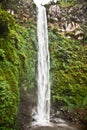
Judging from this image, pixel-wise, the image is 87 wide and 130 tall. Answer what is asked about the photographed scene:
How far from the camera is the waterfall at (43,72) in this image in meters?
13.0

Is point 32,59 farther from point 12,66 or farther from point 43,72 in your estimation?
point 12,66

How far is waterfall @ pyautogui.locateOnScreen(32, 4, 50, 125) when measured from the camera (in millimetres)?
12964

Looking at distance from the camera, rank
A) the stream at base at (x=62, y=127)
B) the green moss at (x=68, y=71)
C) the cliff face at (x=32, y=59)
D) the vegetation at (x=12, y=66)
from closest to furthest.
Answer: the vegetation at (x=12, y=66) < the cliff face at (x=32, y=59) < the stream at base at (x=62, y=127) < the green moss at (x=68, y=71)

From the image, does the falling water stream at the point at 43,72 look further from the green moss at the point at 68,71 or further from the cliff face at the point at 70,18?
the cliff face at the point at 70,18

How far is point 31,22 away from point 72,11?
279cm

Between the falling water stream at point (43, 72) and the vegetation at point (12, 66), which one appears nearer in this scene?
the vegetation at point (12, 66)

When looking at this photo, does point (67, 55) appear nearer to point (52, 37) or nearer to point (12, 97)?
point (52, 37)

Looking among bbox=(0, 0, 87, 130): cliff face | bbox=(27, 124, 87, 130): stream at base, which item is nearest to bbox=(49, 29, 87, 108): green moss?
bbox=(0, 0, 87, 130): cliff face

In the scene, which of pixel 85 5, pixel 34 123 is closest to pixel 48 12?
pixel 85 5

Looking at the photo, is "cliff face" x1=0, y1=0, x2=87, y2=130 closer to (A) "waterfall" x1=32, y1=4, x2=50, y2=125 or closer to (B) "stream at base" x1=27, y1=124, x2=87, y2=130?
(A) "waterfall" x1=32, y1=4, x2=50, y2=125

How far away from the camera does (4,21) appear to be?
1113 cm

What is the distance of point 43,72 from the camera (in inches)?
570

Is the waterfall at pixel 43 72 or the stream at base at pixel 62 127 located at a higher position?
the waterfall at pixel 43 72

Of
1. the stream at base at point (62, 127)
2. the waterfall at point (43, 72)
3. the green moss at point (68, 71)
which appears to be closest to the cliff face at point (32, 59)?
the green moss at point (68, 71)
